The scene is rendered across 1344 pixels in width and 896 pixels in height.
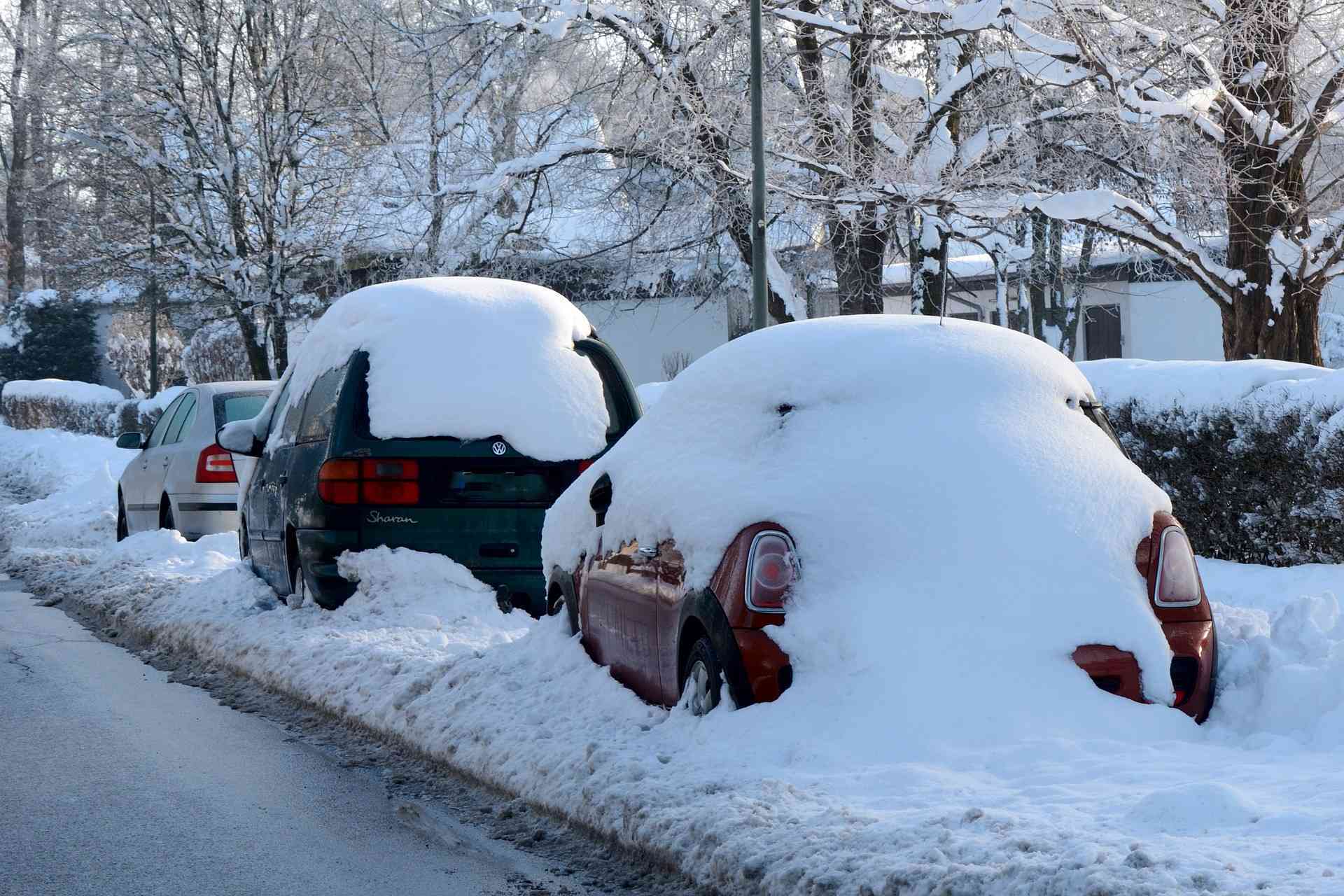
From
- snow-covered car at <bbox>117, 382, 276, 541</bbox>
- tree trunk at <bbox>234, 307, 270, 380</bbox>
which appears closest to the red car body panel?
snow-covered car at <bbox>117, 382, 276, 541</bbox>

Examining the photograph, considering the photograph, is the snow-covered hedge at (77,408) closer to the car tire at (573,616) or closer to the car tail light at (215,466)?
the car tail light at (215,466)

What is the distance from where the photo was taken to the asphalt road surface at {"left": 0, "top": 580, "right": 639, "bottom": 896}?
4.98m

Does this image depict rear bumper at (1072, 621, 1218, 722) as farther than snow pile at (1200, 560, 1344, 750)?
No

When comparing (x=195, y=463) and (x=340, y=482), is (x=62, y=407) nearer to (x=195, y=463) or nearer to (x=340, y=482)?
(x=195, y=463)

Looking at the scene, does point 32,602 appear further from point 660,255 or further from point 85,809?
point 660,255

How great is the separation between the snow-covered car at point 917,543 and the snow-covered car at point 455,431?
9.73 ft

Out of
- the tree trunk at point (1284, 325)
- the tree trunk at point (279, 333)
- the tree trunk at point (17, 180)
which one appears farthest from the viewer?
the tree trunk at point (17, 180)

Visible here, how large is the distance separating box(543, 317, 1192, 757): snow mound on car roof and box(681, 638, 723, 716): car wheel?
251mm

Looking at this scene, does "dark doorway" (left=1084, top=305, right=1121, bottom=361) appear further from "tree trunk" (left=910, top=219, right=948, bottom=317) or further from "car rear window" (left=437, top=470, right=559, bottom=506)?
"car rear window" (left=437, top=470, right=559, bottom=506)

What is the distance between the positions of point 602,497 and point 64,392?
3660 centimetres

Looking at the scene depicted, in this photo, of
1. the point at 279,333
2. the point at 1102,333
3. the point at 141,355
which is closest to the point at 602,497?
the point at 279,333

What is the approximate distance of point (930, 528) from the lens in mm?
5531

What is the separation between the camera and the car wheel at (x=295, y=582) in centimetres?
984

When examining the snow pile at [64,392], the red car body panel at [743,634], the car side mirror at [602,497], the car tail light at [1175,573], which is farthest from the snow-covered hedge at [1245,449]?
the snow pile at [64,392]
